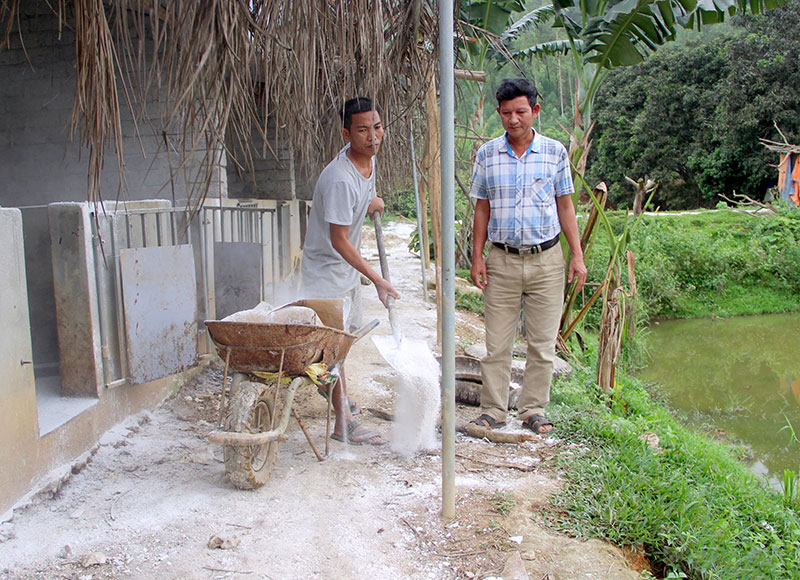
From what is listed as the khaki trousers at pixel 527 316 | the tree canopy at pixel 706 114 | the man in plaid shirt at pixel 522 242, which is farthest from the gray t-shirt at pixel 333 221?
the tree canopy at pixel 706 114

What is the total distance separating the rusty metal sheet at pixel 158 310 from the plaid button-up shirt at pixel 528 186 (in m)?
1.96

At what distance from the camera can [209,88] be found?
2.60 metres

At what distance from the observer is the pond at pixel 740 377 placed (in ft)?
23.2

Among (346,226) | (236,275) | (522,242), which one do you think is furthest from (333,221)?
(236,275)

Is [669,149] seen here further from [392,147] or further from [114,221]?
[114,221]

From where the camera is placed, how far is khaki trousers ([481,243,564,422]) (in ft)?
12.7

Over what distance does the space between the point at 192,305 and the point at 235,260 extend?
0.82 metres

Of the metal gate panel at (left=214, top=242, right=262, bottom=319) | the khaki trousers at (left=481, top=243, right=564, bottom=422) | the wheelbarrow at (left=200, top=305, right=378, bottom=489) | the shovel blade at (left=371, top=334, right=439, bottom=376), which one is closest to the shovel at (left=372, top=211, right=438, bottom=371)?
the shovel blade at (left=371, top=334, right=439, bottom=376)

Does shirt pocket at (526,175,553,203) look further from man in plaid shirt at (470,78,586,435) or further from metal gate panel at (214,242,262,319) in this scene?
metal gate panel at (214,242,262,319)

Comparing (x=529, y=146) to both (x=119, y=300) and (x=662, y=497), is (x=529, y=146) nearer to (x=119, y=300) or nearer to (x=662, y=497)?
(x=662, y=497)

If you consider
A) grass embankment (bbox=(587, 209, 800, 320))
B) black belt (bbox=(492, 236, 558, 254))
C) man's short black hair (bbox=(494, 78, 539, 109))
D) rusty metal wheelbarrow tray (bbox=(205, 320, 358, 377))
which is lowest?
grass embankment (bbox=(587, 209, 800, 320))

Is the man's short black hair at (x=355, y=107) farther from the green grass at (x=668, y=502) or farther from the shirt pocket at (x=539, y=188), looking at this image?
the green grass at (x=668, y=502)

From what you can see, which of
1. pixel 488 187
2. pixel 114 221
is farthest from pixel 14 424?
pixel 488 187

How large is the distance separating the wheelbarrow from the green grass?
1.33 metres
